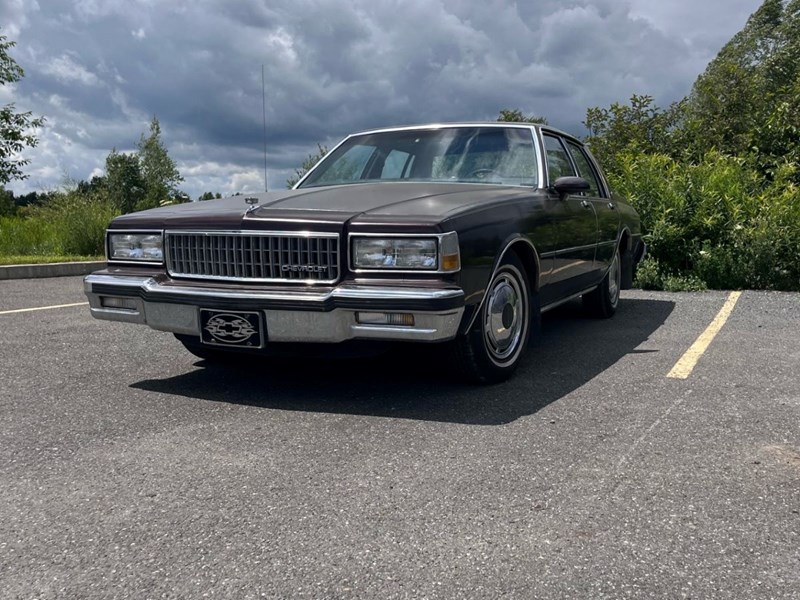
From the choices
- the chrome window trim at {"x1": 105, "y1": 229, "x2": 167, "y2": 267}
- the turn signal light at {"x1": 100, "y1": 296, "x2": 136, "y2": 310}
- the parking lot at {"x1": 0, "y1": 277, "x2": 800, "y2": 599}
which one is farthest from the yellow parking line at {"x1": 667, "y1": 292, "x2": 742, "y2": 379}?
the turn signal light at {"x1": 100, "y1": 296, "x2": 136, "y2": 310}

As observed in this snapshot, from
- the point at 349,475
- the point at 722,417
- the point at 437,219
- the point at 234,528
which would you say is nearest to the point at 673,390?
the point at 722,417

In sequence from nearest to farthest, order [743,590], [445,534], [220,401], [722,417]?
[743,590] < [445,534] < [722,417] < [220,401]

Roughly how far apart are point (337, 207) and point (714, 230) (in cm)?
705

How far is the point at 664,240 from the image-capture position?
32.0 ft

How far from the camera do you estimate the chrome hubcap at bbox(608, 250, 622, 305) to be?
689 cm

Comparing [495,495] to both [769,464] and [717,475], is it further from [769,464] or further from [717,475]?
[769,464]

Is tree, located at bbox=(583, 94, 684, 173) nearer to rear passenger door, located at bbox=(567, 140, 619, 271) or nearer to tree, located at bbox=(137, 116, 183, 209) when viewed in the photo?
rear passenger door, located at bbox=(567, 140, 619, 271)

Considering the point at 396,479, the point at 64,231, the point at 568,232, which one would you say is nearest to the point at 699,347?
the point at 568,232

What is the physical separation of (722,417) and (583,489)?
1254mm

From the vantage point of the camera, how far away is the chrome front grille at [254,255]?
3.80 m

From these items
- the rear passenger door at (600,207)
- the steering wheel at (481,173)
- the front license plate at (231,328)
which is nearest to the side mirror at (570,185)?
the steering wheel at (481,173)

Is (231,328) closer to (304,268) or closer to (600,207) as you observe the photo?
(304,268)

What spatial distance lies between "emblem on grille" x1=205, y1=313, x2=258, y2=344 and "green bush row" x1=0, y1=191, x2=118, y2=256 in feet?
39.9

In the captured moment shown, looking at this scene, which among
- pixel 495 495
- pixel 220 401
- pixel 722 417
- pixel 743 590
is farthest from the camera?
pixel 220 401
